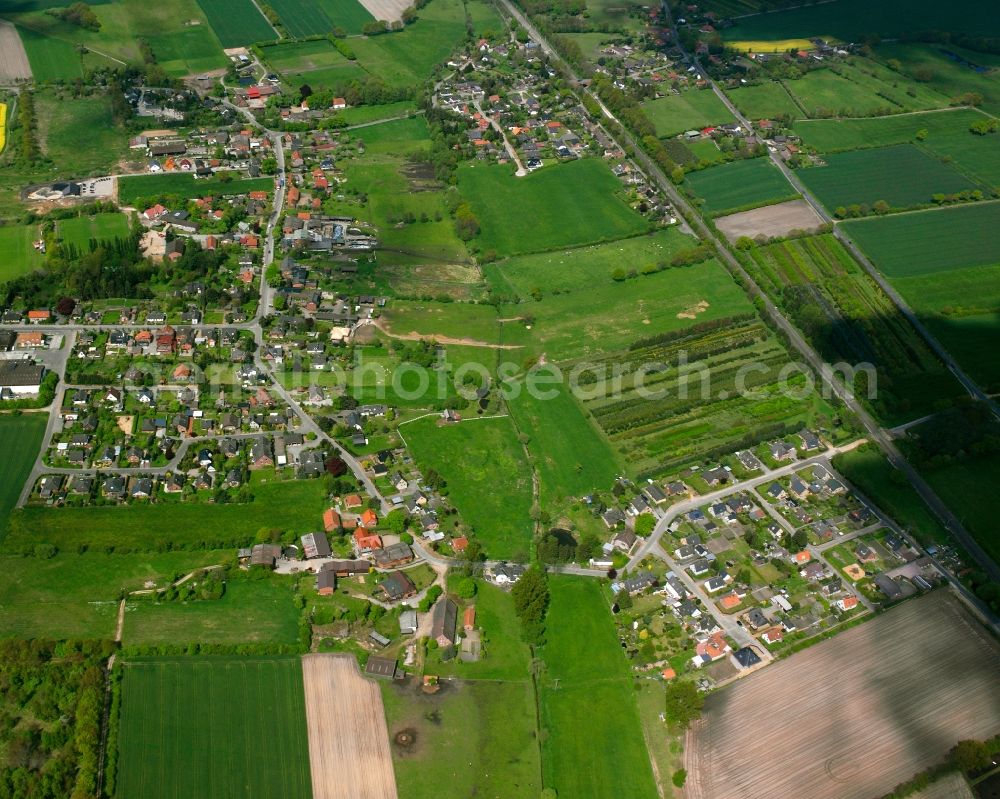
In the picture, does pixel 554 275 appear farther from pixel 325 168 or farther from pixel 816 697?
pixel 816 697

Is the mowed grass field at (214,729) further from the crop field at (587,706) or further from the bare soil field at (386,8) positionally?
the bare soil field at (386,8)

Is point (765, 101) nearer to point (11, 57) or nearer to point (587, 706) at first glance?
point (587, 706)

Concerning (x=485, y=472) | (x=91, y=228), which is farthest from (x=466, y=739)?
(x=91, y=228)

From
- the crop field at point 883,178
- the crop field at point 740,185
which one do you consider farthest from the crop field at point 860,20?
the crop field at point 740,185

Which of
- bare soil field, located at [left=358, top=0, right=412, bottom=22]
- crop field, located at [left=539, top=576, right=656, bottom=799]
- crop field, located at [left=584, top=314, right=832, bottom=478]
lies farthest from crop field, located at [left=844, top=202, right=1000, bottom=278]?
bare soil field, located at [left=358, top=0, right=412, bottom=22]

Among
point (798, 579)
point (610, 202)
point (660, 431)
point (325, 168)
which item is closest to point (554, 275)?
point (610, 202)
